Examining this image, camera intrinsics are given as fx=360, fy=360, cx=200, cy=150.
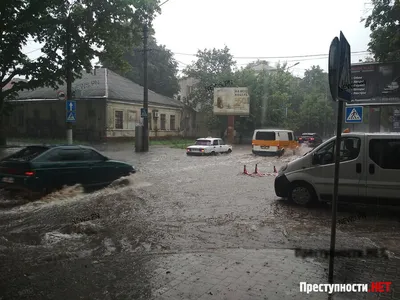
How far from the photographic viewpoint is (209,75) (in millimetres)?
48125

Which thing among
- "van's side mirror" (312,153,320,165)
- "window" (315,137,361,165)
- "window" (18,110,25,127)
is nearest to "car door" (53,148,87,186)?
"van's side mirror" (312,153,320,165)

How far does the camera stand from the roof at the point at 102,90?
32.9 metres

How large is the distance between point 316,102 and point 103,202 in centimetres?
5148

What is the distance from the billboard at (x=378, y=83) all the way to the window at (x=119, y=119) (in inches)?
812

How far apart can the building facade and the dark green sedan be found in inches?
870

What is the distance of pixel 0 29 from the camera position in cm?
978

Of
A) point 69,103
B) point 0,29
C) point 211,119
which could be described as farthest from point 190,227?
point 211,119

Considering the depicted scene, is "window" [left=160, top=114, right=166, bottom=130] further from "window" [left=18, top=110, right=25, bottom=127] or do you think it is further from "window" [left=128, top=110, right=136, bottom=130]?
"window" [left=18, top=110, right=25, bottom=127]

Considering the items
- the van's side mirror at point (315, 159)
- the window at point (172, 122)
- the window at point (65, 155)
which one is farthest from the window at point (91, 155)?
the window at point (172, 122)

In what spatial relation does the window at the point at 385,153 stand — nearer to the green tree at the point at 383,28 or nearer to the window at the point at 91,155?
the window at the point at 91,155

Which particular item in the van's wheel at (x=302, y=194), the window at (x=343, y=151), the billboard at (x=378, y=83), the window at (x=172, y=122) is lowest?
the van's wheel at (x=302, y=194)

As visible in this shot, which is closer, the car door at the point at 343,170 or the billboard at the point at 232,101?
the car door at the point at 343,170

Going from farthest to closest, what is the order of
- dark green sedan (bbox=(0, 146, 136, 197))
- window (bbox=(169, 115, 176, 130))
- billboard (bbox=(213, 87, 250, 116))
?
window (bbox=(169, 115, 176, 130)), billboard (bbox=(213, 87, 250, 116)), dark green sedan (bbox=(0, 146, 136, 197))

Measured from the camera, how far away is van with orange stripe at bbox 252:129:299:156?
24.3 meters
